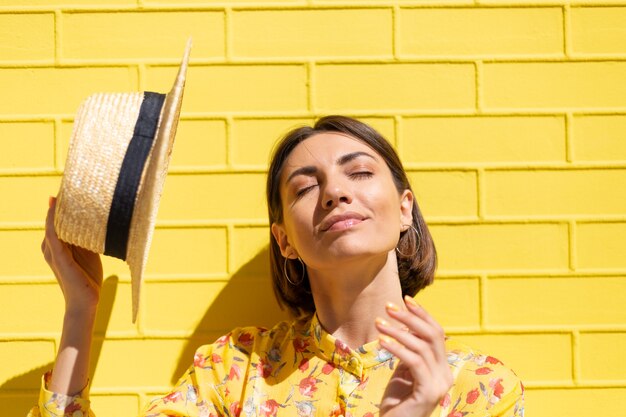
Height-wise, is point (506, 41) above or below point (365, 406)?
above

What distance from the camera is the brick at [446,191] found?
2.63 meters

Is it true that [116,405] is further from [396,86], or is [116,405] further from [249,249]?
[396,86]

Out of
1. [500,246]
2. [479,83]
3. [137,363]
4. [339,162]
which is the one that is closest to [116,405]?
[137,363]

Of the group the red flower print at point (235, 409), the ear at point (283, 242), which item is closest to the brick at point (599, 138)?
the ear at point (283, 242)

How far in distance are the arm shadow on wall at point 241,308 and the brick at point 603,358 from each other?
3.13ft

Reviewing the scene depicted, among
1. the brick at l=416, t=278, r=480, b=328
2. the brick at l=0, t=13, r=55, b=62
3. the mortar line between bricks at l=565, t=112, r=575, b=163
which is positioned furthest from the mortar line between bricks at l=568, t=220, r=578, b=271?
the brick at l=0, t=13, r=55, b=62


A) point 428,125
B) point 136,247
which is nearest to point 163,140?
point 136,247

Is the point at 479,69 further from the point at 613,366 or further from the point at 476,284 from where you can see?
the point at 613,366

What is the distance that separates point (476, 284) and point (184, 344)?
95 centimetres

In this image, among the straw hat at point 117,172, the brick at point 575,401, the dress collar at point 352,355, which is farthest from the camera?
the brick at point 575,401

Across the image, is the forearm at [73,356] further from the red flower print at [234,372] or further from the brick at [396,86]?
the brick at [396,86]

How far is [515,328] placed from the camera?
103 inches

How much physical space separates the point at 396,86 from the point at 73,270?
1139 millimetres

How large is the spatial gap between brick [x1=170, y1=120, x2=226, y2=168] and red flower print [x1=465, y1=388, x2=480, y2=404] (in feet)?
3.48
